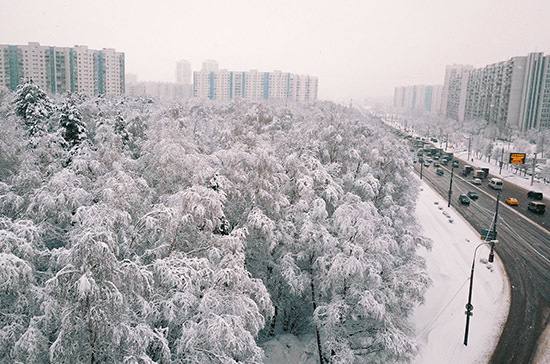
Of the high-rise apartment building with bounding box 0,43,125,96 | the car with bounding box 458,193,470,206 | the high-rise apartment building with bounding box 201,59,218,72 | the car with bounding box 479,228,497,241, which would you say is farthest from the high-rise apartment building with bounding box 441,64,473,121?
the car with bounding box 479,228,497,241

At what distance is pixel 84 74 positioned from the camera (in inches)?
3880

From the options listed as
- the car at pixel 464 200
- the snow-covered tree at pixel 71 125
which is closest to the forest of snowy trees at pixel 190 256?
the snow-covered tree at pixel 71 125

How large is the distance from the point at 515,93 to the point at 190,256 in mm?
118437

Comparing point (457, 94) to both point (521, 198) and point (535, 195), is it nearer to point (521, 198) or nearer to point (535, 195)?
point (521, 198)

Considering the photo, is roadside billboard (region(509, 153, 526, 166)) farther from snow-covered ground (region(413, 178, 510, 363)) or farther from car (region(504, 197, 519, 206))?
snow-covered ground (region(413, 178, 510, 363))

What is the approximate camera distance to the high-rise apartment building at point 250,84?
144 meters

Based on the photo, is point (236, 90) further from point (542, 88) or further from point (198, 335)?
point (198, 335)

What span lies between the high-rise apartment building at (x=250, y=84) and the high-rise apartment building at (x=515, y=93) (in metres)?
54.8

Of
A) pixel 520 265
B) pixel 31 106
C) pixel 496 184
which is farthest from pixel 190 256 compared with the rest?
pixel 496 184

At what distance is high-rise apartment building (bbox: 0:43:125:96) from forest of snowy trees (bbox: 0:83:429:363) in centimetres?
7938

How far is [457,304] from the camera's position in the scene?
24.4 m

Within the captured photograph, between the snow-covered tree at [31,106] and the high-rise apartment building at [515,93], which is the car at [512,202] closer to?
the snow-covered tree at [31,106]

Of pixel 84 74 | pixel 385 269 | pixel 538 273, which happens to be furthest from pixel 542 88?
pixel 84 74

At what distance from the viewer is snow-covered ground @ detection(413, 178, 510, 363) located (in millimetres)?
20219
